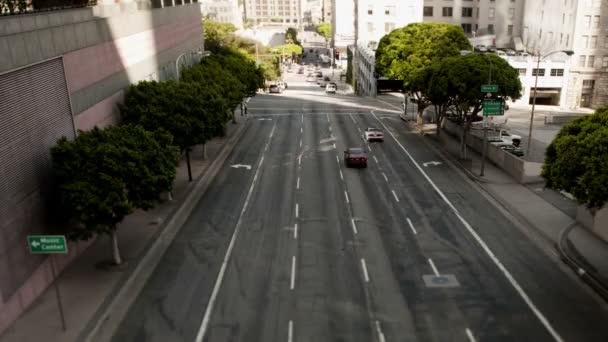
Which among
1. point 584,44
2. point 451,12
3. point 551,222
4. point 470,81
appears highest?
point 451,12

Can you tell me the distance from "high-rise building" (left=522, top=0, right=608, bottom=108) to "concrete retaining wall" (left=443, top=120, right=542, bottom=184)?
4424cm

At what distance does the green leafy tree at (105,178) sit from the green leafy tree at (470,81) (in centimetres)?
2932

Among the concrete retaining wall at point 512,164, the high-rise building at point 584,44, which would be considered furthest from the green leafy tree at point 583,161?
the high-rise building at point 584,44

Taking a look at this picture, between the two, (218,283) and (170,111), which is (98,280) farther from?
(170,111)

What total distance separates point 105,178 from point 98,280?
5221 mm

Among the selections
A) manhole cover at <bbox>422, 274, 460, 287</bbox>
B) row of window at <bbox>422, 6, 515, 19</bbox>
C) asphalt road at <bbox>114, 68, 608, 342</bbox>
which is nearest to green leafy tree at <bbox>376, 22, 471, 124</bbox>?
asphalt road at <bbox>114, 68, 608, 342</bbox>

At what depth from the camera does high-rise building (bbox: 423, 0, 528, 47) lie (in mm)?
113000

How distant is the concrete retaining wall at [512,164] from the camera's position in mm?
38375

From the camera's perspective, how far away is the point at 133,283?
79.2ft

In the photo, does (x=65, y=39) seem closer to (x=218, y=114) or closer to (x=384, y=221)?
(x=218, y=114)

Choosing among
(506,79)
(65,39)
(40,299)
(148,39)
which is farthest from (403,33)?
(40,299)

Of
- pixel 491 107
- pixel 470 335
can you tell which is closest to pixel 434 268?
pixel 470 335

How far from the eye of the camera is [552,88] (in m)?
85.2

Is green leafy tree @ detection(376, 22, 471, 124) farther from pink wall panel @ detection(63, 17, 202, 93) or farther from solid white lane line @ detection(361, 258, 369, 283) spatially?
solid white lane line @ detection(361, 258, 369, 283)
